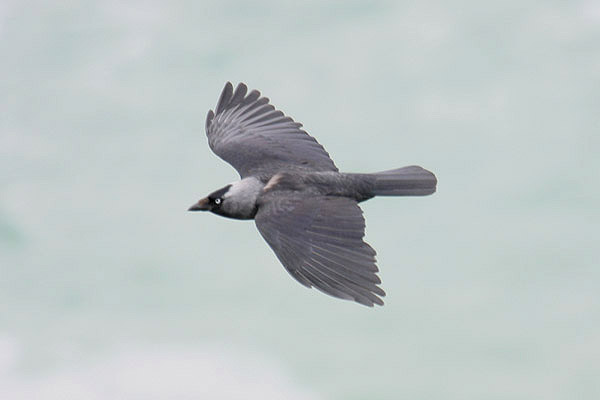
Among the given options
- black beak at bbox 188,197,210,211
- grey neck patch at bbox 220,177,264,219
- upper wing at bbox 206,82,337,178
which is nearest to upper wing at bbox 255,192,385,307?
grey neck patch at bbox 220,177,264,219

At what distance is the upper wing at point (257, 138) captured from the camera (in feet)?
38.0

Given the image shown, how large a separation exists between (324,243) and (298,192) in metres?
0.90

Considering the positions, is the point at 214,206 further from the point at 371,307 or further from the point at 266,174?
the point at 371,307

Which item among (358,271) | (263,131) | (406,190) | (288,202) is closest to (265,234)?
(288,202)

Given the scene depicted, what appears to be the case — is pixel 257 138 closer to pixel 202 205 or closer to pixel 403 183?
pixel 202 205

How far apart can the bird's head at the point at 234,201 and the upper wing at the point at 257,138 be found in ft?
1.20

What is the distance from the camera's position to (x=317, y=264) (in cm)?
942

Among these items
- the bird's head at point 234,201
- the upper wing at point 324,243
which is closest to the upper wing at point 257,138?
the bird's head at point 234,201

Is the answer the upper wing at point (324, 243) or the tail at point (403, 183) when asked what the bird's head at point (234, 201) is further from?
the tail at point (403, 183)

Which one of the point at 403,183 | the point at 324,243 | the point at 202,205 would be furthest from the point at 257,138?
the point at 324,243

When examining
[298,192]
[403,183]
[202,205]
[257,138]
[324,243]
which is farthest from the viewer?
[257,138]

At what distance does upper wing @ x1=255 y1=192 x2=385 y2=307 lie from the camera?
360 inches

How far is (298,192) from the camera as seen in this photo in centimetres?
1037

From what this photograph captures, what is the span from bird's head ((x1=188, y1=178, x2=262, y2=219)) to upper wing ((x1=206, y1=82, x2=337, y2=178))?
365 mm
